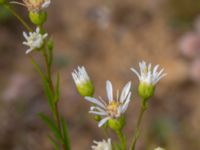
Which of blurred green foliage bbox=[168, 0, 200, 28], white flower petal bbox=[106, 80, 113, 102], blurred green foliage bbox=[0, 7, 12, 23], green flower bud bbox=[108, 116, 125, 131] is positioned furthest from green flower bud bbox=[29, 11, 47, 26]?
blurred green foliage bbox=[168, 0, 200, 28]

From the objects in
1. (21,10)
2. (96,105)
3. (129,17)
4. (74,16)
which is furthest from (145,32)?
(96,105)

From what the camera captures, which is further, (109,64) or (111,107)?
(109,64)

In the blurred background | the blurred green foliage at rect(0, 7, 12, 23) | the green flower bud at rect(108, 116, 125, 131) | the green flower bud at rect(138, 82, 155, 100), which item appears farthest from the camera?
the blurred green foliage at rect(0, 7, 12, 23)

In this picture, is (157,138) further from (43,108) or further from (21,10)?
(21,10)

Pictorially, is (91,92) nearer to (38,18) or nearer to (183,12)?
(38,18)

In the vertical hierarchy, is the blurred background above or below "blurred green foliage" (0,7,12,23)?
below

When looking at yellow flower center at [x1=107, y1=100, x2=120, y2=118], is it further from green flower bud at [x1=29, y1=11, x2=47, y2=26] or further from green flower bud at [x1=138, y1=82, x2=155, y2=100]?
green flower bud at [x1=29, y1=11, x2=47, y2=26]

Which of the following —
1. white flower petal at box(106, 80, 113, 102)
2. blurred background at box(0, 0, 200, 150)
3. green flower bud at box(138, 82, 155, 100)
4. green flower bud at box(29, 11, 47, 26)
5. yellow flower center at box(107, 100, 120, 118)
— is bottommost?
yellow flower center at box(107, 100, 120, 118)

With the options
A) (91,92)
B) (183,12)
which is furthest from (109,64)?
(91,92)

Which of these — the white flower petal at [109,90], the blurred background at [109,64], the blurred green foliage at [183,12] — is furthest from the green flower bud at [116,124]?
the blurred green foliage at [183,12]
